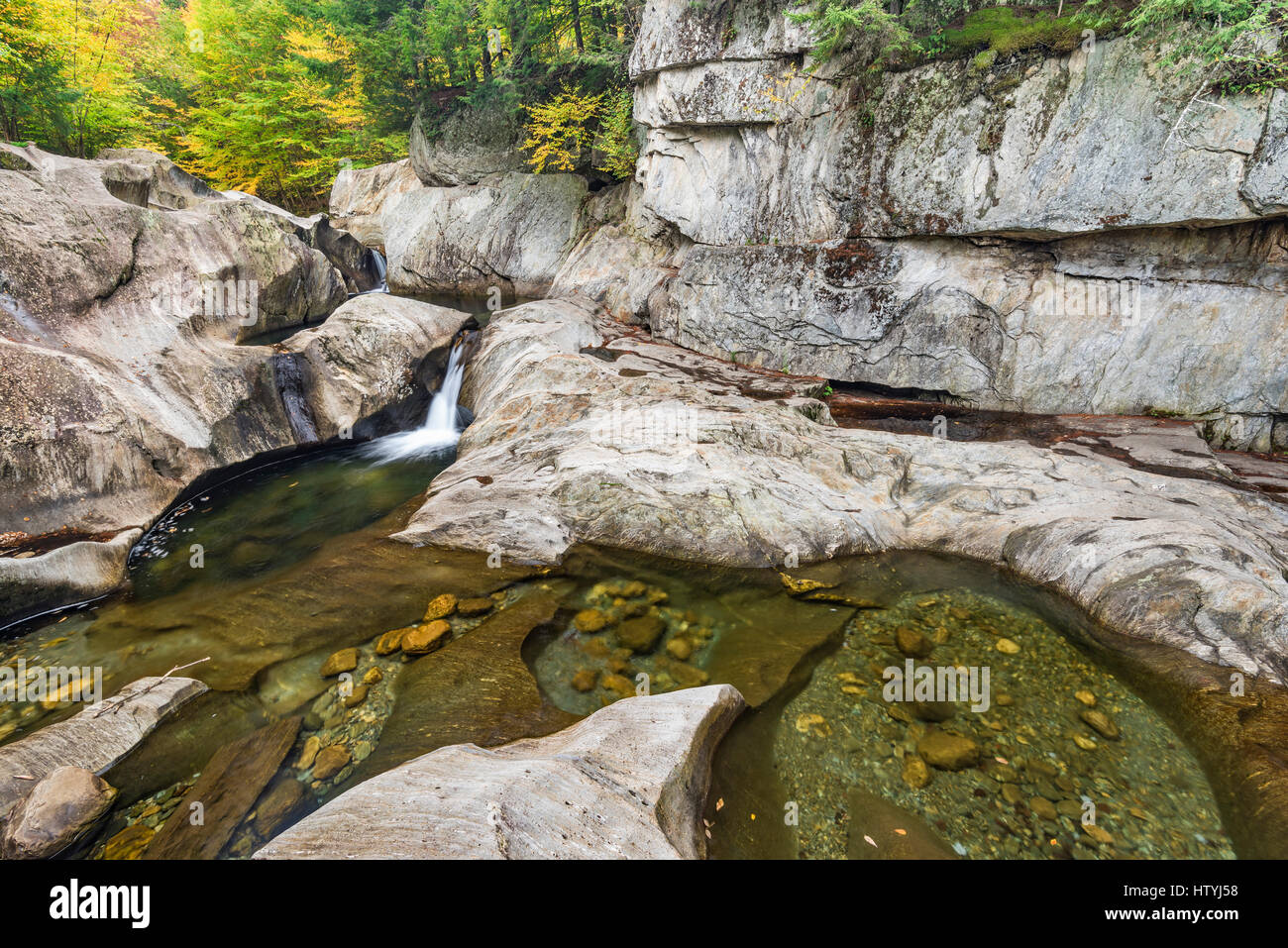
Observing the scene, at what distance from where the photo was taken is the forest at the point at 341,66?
11344 mm

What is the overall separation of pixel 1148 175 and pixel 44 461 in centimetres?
1796

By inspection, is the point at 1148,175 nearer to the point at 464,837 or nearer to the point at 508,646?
the point at 508,646

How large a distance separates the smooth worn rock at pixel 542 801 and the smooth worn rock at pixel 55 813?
273 cm

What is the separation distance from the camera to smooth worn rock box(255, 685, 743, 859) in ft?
9.96

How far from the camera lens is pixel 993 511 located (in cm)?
805

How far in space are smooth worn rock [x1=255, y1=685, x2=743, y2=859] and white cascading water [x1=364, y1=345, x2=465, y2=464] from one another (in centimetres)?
912

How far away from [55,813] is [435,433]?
9912 millimetres

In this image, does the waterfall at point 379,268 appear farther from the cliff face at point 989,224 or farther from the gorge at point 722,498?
A: the cliff face at point 989,224

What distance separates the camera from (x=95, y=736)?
502 centimetres

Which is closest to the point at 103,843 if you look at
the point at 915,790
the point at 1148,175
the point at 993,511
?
the point at 915,790

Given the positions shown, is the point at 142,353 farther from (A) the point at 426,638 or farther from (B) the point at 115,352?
(A) the point at 426,638

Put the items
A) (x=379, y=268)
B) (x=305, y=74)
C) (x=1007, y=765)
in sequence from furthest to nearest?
(x=379, y=268) → (x=305, y=74) → (x=1007, y=765)

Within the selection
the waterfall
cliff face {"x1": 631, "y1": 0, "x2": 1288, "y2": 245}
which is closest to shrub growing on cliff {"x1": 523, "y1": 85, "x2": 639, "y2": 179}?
cliff face {"x1": 631, "y1": 0, "x2": 1288, "y2": 245}

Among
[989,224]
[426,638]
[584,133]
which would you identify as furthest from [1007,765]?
[584,133]
